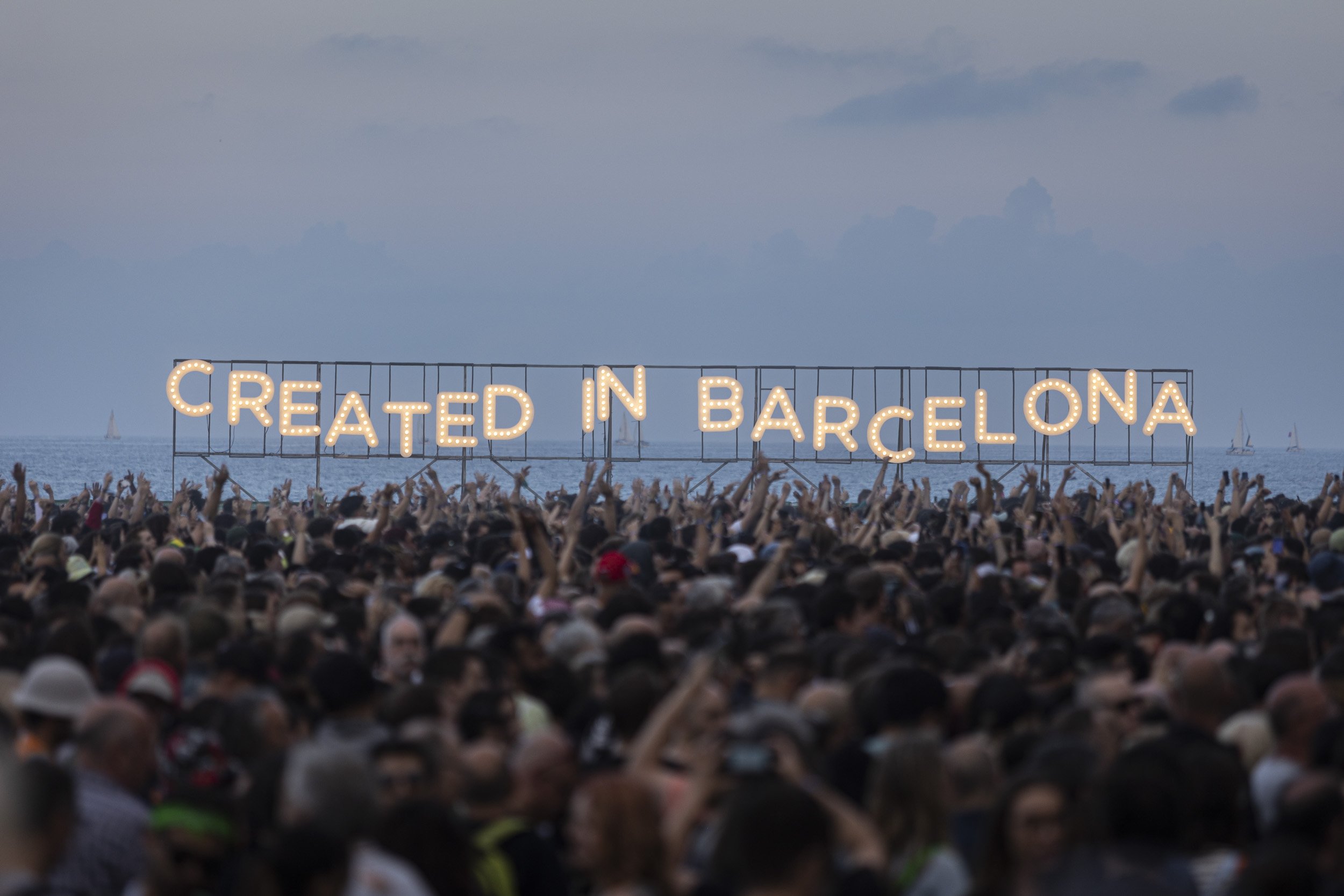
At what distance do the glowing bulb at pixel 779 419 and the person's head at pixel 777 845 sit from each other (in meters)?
31.4

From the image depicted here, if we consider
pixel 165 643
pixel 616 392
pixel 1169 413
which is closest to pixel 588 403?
pixel 616 392

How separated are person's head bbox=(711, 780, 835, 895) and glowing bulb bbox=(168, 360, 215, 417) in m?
33.3

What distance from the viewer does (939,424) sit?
121 ft

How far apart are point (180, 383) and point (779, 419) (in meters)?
15.2

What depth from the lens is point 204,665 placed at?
8.16m

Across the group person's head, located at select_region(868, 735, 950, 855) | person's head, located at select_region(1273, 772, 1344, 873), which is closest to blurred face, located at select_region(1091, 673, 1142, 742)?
person's head, located at select_region(1273, 772, 1344, 873)

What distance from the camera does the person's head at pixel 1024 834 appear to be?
4762 millimetres

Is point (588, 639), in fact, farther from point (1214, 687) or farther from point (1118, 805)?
point (1118, 805)

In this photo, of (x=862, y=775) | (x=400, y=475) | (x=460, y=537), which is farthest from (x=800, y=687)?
(x=400, y=475)

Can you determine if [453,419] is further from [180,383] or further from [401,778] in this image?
[401,778]

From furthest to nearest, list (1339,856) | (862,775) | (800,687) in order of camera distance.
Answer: (800,687) < (862,775) < (1339,856)

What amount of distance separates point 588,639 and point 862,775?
2.71 m

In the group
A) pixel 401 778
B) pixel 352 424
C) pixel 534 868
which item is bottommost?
pixel 534 868

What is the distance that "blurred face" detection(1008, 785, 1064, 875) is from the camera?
4.80m
